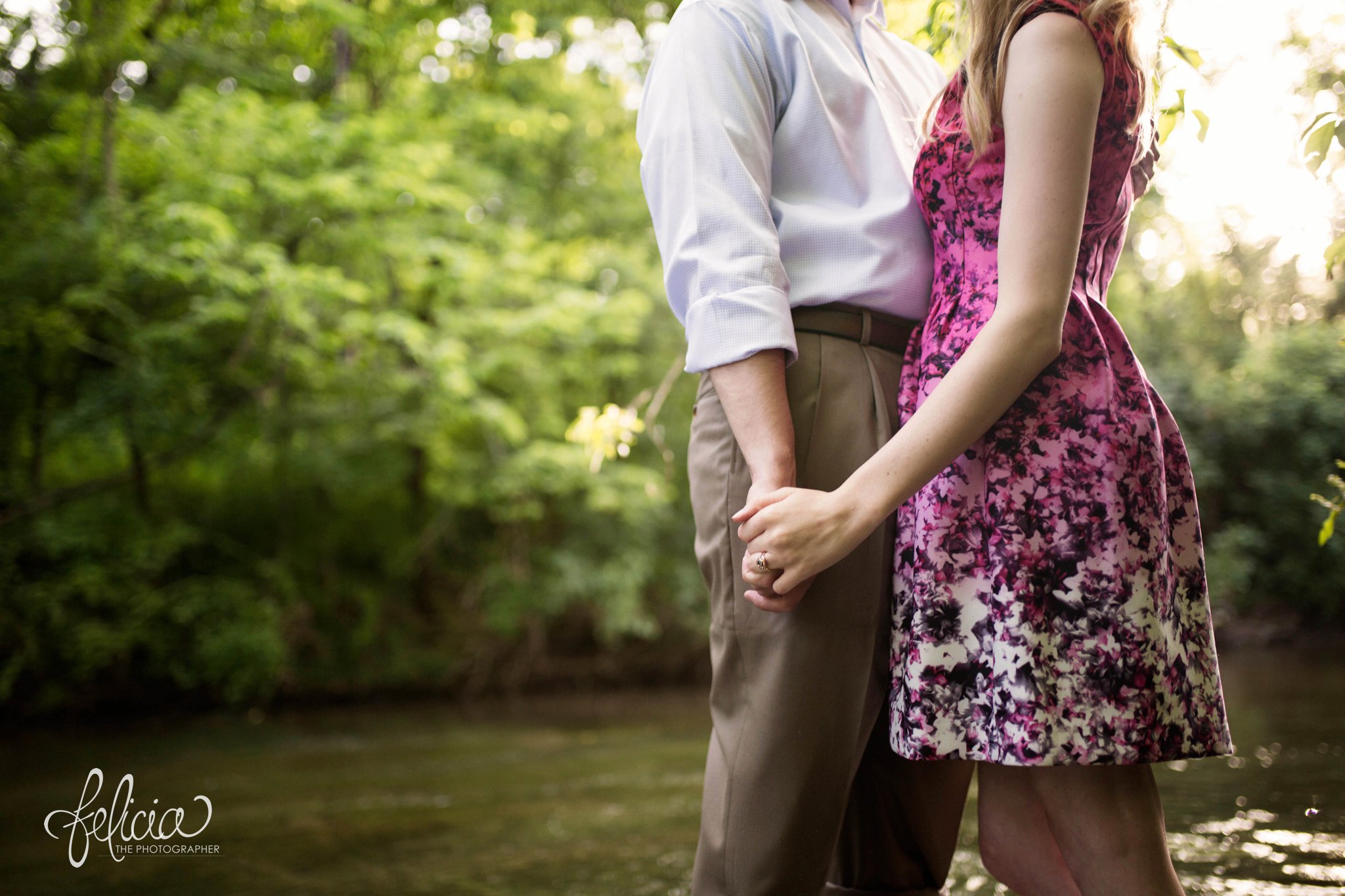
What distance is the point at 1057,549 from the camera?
1050mm

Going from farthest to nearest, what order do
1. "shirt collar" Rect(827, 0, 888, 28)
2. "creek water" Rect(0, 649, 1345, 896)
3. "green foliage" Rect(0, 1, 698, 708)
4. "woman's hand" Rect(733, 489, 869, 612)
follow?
"green foliage" Rect(0, 1, 698, 708) → "creek water" Rect(0, 649, 1345, 896) → "shirt collar" Rect(827, 0, 888, 28) → "woman's hand" Rect(733, 489, 869, 612)

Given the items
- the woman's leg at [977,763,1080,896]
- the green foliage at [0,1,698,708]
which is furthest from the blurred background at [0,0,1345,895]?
the woman's leg at [977,763,1080,896]

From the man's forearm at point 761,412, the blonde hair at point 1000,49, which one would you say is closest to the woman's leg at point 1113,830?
the man's forearm at point 761,412

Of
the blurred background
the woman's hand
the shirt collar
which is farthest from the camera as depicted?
the blurred background

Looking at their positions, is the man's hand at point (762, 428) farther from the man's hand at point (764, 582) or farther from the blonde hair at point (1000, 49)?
the blonde hair at point (1000, 49)

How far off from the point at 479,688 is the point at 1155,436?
27.6ft

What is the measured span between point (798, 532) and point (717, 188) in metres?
0.41

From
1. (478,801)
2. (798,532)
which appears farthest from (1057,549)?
(478,801)

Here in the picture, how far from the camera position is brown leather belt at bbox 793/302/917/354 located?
3.84ft

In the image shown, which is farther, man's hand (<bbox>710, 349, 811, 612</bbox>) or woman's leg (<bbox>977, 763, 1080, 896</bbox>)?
woman's leg (<bbox>977, 763, 1080, 896</bbox>)

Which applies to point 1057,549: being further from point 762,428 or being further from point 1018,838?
point 1018,838

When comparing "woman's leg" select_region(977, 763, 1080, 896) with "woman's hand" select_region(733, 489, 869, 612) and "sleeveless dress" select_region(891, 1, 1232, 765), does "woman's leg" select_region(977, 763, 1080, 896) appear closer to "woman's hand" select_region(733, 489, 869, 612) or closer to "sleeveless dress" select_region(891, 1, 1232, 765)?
"sleeveless dress" select_region(891, 1, 1232, 765)

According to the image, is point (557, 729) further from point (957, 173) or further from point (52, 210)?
point (957, 173)

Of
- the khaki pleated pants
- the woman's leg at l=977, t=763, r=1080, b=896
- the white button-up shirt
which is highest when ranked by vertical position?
the white button-up shirt
